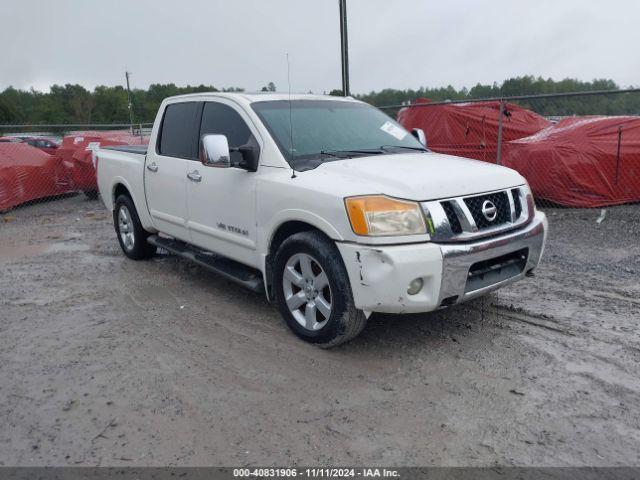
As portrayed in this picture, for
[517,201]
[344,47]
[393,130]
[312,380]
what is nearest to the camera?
[312,380]

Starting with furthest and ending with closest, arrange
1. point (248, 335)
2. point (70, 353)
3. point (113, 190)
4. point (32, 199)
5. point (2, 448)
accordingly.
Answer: point (32, 199) → point (113, 190) → point (248, 335) → point (70, 353) → point (2, 448)

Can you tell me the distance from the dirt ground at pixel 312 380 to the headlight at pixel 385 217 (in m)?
0.94

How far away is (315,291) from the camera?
3.86m

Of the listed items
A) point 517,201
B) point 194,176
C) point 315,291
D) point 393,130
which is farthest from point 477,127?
point 315,291

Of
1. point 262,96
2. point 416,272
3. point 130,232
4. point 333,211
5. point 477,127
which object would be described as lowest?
point 130,232

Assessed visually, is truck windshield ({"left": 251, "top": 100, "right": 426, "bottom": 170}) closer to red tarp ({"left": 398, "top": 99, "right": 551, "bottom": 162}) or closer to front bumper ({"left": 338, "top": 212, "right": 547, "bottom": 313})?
front bumper ({"left": 338, "top": 212, "right": 547, "bottom": 313})

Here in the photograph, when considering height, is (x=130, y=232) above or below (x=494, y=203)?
below

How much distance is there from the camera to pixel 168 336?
4.27m

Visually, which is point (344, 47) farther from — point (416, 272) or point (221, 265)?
point (416, 272)

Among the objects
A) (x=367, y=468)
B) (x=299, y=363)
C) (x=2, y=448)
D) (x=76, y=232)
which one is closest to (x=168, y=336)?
(x=299, y=363)

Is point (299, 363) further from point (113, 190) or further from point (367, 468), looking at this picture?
point (113, 190)

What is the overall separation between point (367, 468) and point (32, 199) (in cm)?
1113

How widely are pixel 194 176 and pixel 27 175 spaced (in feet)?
26.6

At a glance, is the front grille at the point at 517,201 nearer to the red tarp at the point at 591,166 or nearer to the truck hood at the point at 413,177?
the truck hood at the point at 413,177
